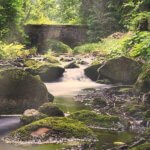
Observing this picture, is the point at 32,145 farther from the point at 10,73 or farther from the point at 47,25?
the point at 47,25

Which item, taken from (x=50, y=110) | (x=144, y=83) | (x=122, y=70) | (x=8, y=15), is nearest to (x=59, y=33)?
(x=8, y=15)

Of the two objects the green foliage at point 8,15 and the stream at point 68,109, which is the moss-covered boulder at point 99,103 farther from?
the green foliage at point 8,15

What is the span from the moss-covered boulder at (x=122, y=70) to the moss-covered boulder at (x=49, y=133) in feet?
25.5

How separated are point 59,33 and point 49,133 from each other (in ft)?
85.3

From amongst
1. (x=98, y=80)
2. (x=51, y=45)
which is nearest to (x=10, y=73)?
(x=98, y=80)

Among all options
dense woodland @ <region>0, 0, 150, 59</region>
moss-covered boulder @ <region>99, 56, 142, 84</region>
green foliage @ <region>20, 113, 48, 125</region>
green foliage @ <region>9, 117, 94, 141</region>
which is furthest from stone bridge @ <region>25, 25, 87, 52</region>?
green foliage @ <region>9, 117, 94, 141</region>

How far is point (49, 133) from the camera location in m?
4.82

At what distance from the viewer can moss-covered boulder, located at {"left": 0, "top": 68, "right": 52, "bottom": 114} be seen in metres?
6.71

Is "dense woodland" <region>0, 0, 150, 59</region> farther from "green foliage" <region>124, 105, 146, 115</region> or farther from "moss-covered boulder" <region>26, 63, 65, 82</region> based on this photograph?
"green foliage" <region>124, 105, 146, 115</region>

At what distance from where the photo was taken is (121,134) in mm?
5227

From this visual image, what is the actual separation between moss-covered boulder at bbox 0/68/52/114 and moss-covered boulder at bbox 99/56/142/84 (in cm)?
582

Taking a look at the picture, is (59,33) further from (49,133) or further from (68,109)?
(49,133)

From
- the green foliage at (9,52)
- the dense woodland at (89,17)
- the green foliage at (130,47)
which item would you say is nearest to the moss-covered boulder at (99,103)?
the green foliage at (130,47)

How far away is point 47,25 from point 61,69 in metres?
16.2
